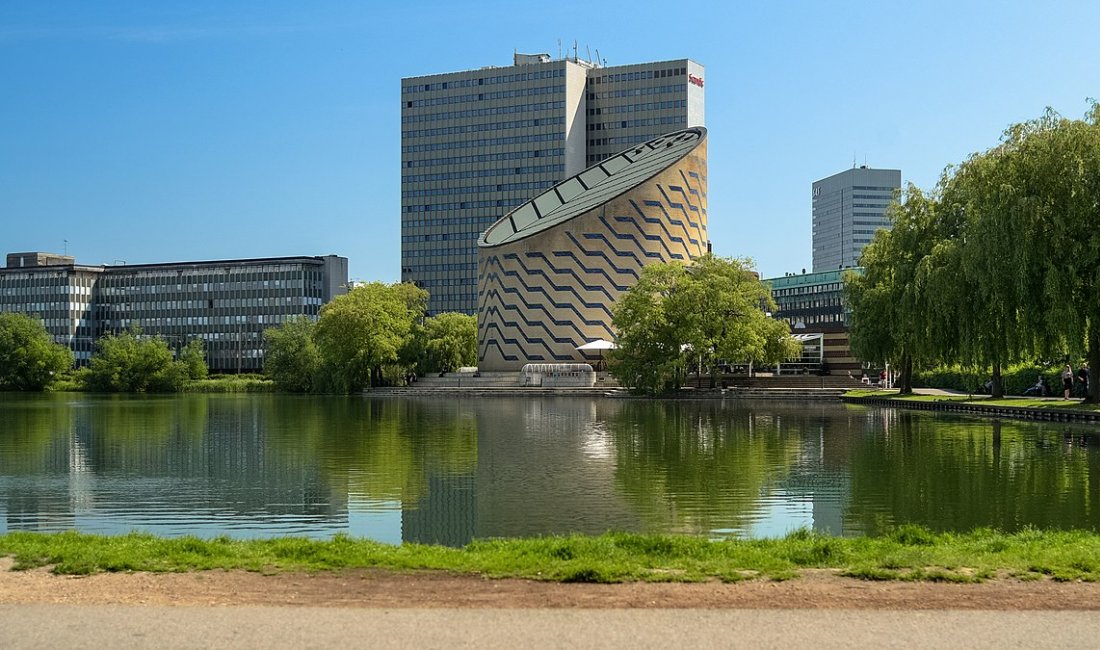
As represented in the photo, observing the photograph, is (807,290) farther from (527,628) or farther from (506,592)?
(527,628)

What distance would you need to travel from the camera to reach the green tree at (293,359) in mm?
103625

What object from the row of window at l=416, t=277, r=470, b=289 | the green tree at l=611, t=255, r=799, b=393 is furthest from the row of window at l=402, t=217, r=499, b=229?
the green tree at l=611, t=255, r=799, b=393

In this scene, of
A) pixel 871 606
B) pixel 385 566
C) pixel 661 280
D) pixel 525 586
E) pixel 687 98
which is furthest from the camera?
pixel 687 98

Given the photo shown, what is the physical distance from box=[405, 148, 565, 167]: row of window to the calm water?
119032 millimetres

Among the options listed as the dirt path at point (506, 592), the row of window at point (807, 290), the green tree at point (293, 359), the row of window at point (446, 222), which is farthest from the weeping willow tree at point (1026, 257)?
the row of window at point (807, 290)

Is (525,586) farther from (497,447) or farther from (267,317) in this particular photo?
(267,317)

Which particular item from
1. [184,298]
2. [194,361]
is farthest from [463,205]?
[194,361]

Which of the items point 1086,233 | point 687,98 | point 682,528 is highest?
point 687,98

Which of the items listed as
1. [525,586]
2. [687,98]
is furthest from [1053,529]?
[687,98]

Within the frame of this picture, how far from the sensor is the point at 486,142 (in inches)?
6422

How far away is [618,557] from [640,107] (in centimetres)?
15053

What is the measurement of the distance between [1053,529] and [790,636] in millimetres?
8993

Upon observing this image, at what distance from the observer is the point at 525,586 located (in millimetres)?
10344

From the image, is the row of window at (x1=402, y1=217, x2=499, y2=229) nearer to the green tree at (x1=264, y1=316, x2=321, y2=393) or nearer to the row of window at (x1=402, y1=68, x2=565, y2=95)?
the row of window at (x1=402, y1=68, x2=565, y2=95)
